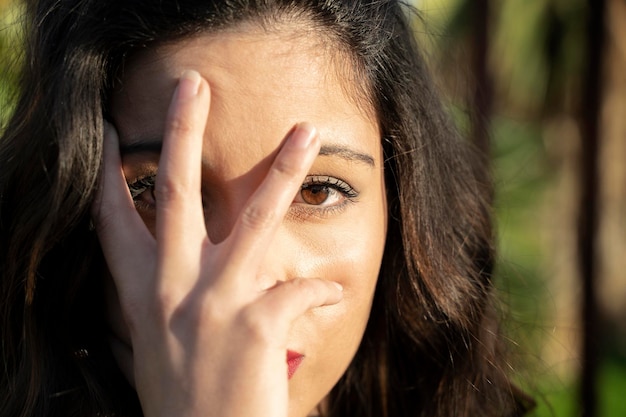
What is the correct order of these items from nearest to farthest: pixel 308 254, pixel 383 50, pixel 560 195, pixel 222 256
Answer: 1. pixel 222 256
2. pixel 308 254
3. pixel 383 50
4. pixel 560 195

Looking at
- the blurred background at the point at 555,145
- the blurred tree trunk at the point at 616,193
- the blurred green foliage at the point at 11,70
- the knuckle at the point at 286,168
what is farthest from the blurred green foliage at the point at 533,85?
the knuckle at the point at 286,168

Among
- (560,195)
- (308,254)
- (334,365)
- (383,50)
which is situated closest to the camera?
(308,254)

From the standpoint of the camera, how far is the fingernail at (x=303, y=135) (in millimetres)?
1517

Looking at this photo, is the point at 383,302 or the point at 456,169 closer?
the point at 383,302

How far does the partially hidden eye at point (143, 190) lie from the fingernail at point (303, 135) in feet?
1.06

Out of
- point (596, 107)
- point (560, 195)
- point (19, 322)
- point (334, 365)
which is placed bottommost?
point (334, 365)

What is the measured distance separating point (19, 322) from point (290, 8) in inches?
38.8

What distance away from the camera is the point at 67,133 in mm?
1556

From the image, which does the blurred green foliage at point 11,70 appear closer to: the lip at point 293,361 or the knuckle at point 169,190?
the knuckle at point 169,190

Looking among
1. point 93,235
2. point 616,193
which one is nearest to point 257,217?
point 93,235

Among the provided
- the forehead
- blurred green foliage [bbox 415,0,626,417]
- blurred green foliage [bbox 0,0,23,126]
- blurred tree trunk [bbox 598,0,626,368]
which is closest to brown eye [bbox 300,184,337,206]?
the forehead

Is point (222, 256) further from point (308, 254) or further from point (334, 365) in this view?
point (334, 365)

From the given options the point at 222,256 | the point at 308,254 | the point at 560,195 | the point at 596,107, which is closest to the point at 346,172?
the point at 308,254

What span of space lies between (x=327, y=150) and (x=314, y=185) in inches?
3.9
